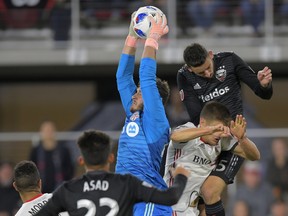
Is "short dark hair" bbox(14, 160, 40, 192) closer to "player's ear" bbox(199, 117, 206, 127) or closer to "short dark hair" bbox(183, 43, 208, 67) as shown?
"player's ear" bbox(199, 117, 206, 127)

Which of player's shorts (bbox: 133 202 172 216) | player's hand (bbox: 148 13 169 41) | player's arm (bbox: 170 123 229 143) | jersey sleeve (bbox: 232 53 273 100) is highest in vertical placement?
player's hand (bbox: 148 13 169 41)

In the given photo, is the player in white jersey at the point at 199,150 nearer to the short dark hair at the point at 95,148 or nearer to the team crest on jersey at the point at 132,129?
the team crest on jersey at the point at 132,129

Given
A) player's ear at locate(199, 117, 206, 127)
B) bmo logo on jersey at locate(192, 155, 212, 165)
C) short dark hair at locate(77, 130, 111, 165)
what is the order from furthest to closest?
1. bmo logo on jersey at locate(192, 155, 212, 165)
2. player's ear at locate(199, 117, 206, 127)
3. short dark hair at locate(77, 130, 111, 165)

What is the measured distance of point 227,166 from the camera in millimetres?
9281

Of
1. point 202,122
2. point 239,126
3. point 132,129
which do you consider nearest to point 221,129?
point 239,126

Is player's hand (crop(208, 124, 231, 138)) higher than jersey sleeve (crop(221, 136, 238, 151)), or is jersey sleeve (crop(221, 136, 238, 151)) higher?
player's hand (crop(208, 124, 231, 138))

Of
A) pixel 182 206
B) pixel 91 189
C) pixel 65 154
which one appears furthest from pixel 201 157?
pixel 65 154

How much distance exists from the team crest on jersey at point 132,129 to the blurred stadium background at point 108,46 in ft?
27.3

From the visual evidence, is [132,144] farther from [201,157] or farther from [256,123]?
[256,123]

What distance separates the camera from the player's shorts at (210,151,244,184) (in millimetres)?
9242

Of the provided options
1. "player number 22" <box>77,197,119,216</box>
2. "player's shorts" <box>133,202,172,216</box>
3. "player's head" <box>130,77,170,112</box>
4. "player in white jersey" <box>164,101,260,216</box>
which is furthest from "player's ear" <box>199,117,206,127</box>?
"player number 22" <box>77,197,119,216</box>

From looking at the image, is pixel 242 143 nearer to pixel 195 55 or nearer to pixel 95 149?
pixel 195 55

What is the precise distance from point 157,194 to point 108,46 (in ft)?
36.1

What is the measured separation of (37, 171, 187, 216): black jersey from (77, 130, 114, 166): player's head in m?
0.09
